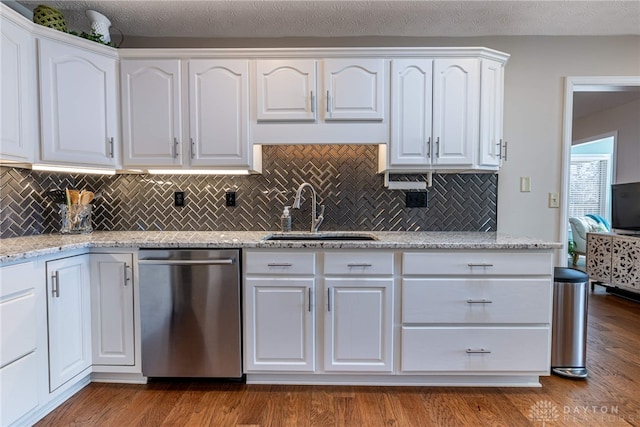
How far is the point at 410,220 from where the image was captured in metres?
2.47

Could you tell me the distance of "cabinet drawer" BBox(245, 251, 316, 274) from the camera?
1.87 metres

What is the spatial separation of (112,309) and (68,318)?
0.68 ft

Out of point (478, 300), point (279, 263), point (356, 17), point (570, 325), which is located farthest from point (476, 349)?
point (356, 17)

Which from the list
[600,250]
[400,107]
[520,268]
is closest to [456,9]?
[400,107]

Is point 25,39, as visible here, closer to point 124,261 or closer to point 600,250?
point 124,261

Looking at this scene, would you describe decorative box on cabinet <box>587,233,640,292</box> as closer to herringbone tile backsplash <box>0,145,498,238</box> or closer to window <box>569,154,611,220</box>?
herringbone tile backsplash <box>0,145,498,238</box>

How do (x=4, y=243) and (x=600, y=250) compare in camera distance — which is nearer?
(x=4, y=243)

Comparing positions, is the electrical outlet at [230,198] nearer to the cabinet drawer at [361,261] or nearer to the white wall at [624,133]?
the cabinet drawer at [361,261]

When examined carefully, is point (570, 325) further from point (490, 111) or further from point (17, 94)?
point (17, 94)

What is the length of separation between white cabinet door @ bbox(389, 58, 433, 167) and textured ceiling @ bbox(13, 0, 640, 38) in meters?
0.40

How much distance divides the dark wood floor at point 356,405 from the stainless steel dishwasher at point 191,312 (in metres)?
0.15

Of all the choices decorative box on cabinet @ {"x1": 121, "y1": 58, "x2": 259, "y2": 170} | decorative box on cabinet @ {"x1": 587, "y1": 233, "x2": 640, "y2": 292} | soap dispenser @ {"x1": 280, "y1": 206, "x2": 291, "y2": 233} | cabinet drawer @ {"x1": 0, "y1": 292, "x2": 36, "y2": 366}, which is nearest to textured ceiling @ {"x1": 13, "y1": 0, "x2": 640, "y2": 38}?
decorative box on cabinet @ {"x1": 121, "y1": 58, "x2": 259, "y2": 170}

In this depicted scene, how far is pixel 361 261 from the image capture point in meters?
1.87

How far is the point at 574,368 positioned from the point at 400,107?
6.46ft
